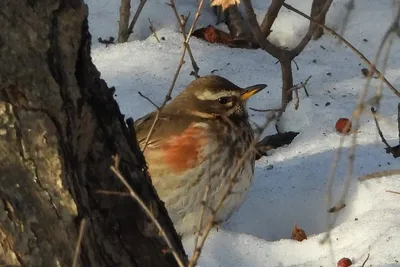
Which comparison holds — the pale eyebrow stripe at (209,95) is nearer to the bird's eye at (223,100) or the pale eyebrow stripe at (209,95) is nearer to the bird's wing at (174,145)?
the bird's eye at (223,100)

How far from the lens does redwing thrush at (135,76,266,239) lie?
5199 mm

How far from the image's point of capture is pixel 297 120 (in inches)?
252

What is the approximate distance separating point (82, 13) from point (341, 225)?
103 inches

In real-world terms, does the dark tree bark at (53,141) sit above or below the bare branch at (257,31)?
above

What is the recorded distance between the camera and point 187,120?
541 centimetres

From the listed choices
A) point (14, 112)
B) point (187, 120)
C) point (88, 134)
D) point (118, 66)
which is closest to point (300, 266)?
point (187, 120)

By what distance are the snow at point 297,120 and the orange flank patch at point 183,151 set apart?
40cm

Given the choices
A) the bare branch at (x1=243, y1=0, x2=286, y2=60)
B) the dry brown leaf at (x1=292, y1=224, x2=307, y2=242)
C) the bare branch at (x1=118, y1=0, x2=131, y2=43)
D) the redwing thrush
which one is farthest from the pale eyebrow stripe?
the bare branch at (x1=118, y1=0, x2=131, y2=43)

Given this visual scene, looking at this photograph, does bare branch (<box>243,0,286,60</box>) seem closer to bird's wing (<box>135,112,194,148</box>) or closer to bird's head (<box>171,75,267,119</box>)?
bird's head (<box>171,75,267,119</box>)

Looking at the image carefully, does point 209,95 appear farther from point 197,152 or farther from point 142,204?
point 142,204

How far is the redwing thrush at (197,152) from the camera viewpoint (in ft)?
17.1

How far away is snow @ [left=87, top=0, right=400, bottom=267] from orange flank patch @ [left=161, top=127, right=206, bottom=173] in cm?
40

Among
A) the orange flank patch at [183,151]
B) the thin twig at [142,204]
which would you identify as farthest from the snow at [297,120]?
the thin twig at [142,204]

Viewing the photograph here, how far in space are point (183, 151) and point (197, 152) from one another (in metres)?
0.08
